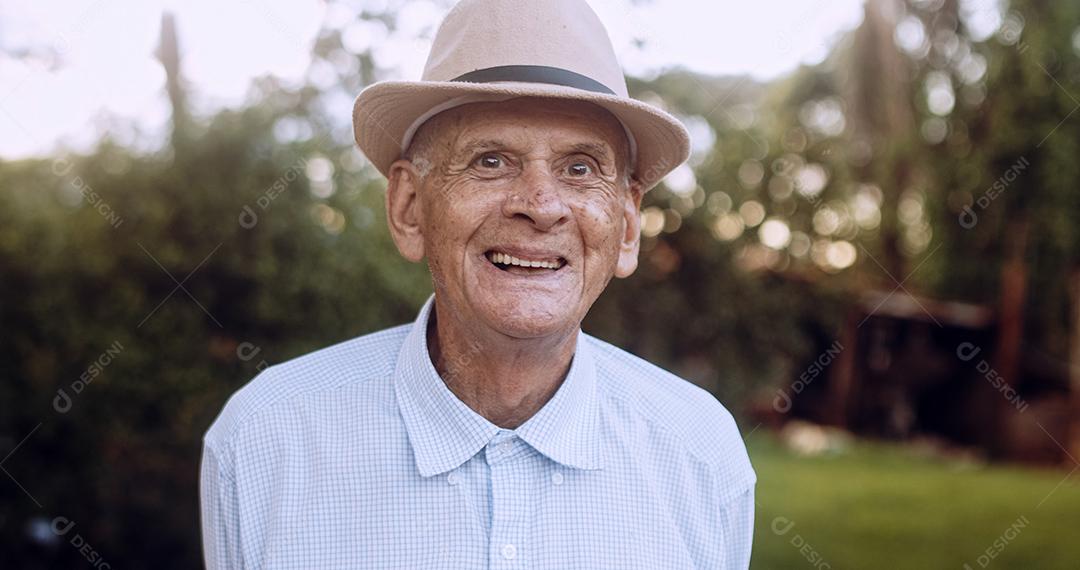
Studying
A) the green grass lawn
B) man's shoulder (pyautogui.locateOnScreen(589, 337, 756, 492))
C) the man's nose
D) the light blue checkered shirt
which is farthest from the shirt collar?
the green grass lawn

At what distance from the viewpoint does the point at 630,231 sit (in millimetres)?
2236

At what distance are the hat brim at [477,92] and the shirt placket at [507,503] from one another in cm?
70

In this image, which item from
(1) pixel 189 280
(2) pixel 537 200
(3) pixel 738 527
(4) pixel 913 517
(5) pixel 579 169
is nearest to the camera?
(2) pixel 537 200

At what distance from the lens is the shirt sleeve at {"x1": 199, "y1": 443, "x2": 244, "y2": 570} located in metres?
1.92

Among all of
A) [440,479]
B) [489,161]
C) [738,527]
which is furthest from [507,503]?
[489,161]

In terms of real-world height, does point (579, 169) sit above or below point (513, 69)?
below

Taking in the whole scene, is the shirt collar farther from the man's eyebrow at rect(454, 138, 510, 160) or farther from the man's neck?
the man's eyebrow at rect(454, 138, 510, 160)

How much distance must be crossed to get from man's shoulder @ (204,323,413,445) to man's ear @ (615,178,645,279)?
545 millimetres

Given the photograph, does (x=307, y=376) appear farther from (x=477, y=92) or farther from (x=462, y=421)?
(x=477, y=92)

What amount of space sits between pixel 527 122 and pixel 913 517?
8046 millimetres

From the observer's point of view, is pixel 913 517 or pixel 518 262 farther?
pixel 913 517

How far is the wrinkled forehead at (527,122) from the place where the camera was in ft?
6.29

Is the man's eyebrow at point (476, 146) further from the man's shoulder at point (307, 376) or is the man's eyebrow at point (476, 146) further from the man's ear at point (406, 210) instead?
the man's shoulder at point (307, 376)

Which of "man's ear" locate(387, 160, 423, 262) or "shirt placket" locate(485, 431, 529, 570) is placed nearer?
"shirt placket" locate(485, 431, 529, 570)
